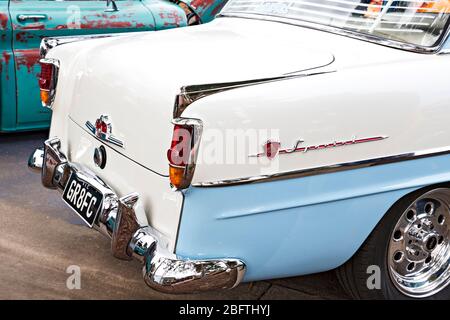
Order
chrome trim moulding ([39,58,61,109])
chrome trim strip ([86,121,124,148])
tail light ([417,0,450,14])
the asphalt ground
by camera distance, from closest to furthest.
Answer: chrome trim strip ([86,121,124,148]) < tail light ([417,0,450,14]) < the asphalt ground < chrome trim moulding ([39,58,61,109])

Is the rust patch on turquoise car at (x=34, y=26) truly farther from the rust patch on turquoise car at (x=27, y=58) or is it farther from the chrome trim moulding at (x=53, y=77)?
the chrome trim moulding at (x=53, y=77)

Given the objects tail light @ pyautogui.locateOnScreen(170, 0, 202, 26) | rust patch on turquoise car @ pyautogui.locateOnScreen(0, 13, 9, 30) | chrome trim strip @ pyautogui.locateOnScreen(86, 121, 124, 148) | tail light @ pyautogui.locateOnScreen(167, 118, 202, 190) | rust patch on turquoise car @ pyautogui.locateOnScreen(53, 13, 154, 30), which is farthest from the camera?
tail light @ pyautogui.locateOnScreen(170, 0, 202, 26)

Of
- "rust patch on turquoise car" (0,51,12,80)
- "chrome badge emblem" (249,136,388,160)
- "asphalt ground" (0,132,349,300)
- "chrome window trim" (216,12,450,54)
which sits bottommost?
"asphalt ground" (0,132,349,300)

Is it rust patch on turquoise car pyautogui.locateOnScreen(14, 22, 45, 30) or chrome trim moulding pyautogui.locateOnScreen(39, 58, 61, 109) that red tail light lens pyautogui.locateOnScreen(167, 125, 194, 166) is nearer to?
chrome trim moulding pyautogui.locateOnScreen(39, 58, 61, 109)

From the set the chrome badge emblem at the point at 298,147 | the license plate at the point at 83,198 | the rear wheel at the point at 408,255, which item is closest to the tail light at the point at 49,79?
the license plate at the point at 83,198

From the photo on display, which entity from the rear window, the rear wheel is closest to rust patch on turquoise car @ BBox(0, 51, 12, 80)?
the rear window

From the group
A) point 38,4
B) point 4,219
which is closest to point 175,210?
point 4,219

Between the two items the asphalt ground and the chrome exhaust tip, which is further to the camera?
the chrome exhaust tip

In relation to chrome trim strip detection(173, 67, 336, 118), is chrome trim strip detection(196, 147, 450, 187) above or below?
below

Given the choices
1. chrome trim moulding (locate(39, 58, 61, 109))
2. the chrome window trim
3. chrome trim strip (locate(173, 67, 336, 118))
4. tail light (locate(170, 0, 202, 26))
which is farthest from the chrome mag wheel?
tail light (locate(170, 0, 202, 26))

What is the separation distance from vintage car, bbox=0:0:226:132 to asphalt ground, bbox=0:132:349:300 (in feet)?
3.16

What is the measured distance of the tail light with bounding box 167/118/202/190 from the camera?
249 cm
